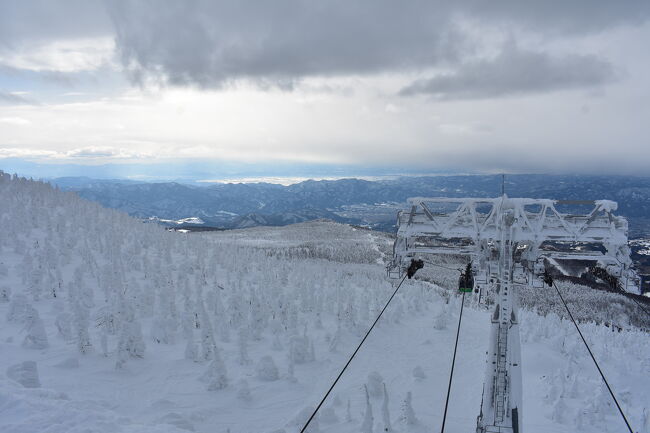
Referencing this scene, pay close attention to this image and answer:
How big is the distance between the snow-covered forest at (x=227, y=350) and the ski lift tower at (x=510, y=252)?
4.06 m

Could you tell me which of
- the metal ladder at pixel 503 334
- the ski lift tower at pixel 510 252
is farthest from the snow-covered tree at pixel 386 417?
the metal ladder at pixel 503 334

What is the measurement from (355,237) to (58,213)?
72.9 metres

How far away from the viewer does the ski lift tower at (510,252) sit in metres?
9.45

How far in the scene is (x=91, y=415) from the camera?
31.1ft

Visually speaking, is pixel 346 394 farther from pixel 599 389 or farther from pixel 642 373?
pixel 642 373

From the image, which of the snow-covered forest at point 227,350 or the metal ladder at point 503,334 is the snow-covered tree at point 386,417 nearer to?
the snow-covered forest at point 227,350

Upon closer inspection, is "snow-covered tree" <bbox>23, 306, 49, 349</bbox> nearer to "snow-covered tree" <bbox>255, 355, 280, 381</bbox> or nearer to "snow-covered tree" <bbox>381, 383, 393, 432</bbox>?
"snow-covered tree" <bbox>255, 355, 280, 381</bbox>

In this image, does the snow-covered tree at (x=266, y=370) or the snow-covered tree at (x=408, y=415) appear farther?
the snow-covered tree at (x=266, y=370)

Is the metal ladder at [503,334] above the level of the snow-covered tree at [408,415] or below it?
above

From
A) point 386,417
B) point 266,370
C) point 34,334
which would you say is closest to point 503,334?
point 386,417

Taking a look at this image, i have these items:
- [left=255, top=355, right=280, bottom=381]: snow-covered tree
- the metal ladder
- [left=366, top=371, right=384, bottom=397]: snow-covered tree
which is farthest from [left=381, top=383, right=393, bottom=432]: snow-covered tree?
[left=255, top=355, right=280, bottom=381]: snow-covered tree

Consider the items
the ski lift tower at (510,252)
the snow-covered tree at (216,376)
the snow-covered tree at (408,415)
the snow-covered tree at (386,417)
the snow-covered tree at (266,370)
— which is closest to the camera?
the ski lift tower at (510,252)

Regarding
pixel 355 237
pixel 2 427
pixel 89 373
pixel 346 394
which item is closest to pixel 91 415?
pixel 2 427

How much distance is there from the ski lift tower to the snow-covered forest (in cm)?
406
